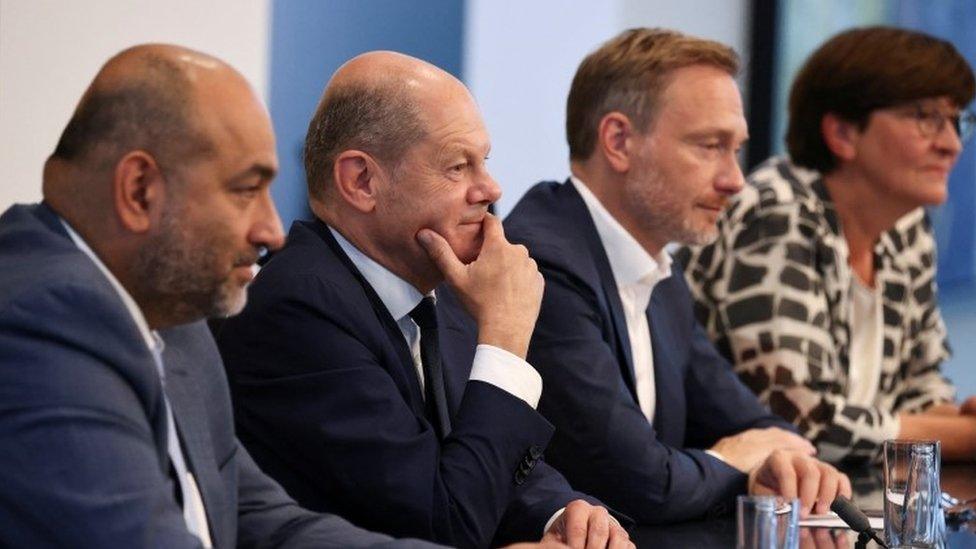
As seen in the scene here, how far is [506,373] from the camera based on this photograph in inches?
88.6

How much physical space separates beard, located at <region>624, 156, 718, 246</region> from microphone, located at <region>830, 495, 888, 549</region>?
89 cm

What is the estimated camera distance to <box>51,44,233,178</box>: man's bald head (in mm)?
1627

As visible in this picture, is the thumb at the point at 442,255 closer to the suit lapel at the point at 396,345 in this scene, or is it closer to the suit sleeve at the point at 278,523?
the suit lapel at the point at 396,345

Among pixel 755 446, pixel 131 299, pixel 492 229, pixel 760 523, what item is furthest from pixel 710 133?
pixel 131 299

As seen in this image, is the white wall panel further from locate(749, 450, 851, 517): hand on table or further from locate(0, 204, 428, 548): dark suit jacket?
locate(749, 450, 851, 517): hand on table

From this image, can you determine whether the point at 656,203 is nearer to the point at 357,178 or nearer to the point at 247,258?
the point at 357,178

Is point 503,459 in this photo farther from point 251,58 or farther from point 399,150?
point 251,58

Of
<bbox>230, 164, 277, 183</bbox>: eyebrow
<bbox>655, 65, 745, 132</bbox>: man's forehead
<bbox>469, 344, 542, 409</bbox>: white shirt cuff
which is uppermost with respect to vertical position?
<bbox>230, 164, 277, 183</bbox>: eyebrow

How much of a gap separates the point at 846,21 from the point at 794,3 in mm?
190

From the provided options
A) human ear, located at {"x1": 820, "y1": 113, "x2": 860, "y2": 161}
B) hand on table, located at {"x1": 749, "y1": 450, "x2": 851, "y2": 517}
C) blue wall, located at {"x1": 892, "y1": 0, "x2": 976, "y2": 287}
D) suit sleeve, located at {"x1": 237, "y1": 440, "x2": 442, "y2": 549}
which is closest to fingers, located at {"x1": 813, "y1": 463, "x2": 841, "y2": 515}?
hand on table, located at {"x1": 749, "y1": 450, "x2": 851, "y2": 517}

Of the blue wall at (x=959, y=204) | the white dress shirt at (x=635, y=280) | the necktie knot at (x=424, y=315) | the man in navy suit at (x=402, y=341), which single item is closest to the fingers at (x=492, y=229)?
the man in navy suit at (x=402, y=341)

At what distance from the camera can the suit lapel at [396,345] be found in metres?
2.28

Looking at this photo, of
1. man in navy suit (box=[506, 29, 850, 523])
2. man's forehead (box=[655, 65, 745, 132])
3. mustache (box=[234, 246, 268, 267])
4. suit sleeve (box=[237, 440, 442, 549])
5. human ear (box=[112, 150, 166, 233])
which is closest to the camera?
human ear (box=[112, 150, 166, 233])

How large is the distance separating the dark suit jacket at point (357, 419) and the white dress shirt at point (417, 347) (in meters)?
0.02
